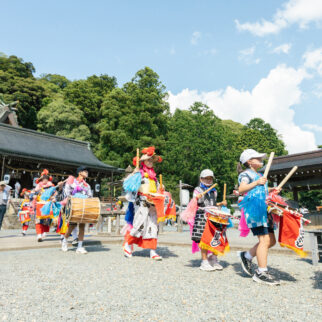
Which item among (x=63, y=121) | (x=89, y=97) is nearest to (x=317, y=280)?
(x=63, y=121)

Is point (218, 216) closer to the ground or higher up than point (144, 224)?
higher up

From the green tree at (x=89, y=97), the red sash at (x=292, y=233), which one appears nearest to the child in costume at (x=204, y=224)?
the red sash at (x=292, y=233)

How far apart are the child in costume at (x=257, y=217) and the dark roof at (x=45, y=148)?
18444 millimetres

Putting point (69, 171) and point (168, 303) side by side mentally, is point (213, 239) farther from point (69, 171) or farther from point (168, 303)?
point (69, 171)

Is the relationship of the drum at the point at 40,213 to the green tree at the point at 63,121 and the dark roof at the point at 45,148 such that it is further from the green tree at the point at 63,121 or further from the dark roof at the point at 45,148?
the green tree at the point at 63,121

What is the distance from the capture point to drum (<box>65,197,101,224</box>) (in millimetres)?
5535

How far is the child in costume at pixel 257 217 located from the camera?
3.48m

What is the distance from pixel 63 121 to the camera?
34.2 metres

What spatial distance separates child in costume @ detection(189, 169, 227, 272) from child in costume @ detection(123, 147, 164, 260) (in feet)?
3.46

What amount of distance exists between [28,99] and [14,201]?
2542 centimetres

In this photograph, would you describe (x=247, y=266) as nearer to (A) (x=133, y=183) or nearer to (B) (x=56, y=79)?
(A) (x=133, y=183)

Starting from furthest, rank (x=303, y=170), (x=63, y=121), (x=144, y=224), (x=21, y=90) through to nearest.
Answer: (x=21, y=90) → (x=63, y=121) → (x=303, y=170) → (x=144, y=224)

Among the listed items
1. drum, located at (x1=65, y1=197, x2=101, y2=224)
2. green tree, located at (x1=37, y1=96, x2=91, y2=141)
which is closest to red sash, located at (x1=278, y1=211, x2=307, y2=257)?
drum, located at (x1=65, y1=197, x2=101, y2=224)

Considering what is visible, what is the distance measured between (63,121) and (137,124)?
991cm
